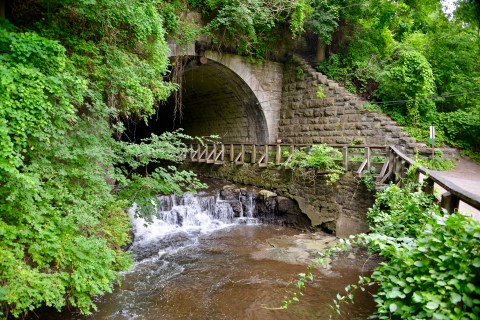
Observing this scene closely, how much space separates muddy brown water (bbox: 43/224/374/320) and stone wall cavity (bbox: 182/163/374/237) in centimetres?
147

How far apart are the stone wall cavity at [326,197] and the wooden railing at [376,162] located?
353mm

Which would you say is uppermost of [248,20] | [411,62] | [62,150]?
[248,20]

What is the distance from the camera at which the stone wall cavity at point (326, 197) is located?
7.98 meters

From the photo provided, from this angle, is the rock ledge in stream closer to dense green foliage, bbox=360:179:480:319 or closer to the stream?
the stream

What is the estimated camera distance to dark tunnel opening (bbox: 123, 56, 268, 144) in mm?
12836

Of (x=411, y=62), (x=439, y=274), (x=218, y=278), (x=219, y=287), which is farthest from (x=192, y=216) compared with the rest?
(x=411, y=62)

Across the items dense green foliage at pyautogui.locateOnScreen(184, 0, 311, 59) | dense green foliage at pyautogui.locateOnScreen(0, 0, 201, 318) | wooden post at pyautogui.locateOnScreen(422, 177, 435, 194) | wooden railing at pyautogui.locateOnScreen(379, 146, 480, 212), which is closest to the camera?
wooden railing at pyautogui.locateOnScreen(379, 146, 480, 212)

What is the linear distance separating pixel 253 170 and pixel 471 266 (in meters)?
9.18

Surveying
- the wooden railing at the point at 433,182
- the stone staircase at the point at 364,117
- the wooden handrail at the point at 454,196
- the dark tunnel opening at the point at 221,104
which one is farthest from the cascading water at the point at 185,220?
the wooden handrail at the point at 454,196

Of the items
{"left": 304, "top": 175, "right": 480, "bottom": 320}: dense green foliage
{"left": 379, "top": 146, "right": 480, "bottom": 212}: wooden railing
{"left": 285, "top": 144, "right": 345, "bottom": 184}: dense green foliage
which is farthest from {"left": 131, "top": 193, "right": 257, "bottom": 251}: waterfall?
{"left": 304, "top": 175, "right": 480, "bottom": 320}: dense green foliage

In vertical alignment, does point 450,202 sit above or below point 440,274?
above

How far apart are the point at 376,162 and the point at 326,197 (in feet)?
5.15

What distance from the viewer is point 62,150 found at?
3777mm

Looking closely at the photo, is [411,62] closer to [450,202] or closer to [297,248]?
[297,248]
